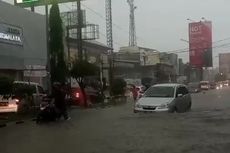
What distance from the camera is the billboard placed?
11525cm

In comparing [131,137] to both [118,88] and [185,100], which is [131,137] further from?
[118,88]

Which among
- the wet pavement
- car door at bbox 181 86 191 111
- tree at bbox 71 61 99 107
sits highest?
tree at bbox 71 61 99 107

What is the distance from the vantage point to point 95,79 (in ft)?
154

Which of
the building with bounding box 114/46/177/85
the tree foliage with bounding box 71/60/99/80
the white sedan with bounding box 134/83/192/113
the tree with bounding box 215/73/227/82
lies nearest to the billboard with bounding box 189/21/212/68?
the building with bounding box 114/46/177/85

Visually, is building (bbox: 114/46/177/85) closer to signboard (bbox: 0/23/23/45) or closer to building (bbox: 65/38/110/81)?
building (bbox: 65/38/110/81)

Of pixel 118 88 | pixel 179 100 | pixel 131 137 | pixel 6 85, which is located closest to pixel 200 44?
pixel 118 88

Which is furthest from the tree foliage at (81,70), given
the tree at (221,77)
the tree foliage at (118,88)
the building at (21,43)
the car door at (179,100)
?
the tree at (221,77)

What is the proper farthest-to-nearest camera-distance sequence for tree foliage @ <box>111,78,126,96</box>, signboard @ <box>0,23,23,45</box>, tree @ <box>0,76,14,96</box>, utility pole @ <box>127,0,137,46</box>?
1. utility pole @ <box>127,0,137,46</box>
2. tree foliage @ <box>111,78,126,96</box>
3. signboard @ <box>0,23,23,45</box>
4. tree @ <box>0,76,14,96</box>

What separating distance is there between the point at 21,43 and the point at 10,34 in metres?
2.22

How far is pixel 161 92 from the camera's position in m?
27.2

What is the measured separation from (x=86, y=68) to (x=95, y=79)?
3.58m

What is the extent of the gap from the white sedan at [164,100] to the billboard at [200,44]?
87.0 meters

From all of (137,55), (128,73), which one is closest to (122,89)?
(128,73)

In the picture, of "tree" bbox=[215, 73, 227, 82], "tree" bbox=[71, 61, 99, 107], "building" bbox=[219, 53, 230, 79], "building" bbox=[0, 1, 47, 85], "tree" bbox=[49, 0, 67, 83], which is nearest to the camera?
"building" bbox=[0, 1, 47, 85]
